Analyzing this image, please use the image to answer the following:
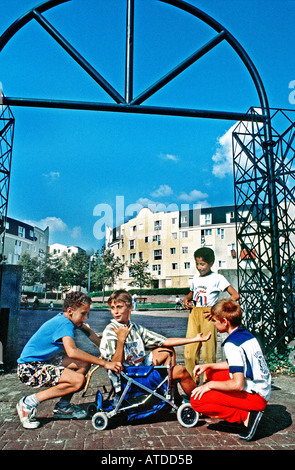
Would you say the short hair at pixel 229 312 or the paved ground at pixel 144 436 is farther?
the short hair at pixel 229 312

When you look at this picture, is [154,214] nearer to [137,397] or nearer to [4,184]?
[4,184]

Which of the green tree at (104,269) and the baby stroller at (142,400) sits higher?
the green tree at (104,269)

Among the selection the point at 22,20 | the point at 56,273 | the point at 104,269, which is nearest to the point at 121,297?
the point at 104,269

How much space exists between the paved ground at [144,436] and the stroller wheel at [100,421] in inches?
1.6

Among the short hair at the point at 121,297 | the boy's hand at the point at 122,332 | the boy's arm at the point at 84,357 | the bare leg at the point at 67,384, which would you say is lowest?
the bare leg at the point at 67,384

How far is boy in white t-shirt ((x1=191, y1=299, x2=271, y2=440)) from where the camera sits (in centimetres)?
293

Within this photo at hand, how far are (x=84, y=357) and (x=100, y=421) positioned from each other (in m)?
0.64

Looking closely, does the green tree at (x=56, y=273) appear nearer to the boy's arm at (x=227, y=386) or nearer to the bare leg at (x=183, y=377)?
the bare leg at (x=183, y=377)

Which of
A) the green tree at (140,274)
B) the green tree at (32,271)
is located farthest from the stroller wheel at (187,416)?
the green tree at (32,271)

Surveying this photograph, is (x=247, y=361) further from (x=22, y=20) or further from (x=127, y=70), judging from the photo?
(x=22, y=20)

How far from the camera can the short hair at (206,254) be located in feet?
13.2

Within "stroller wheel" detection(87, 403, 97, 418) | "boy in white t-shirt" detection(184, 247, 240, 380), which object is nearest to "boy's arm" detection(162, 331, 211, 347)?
"boy in white t-shirt" detection(184, 247, 240, 380)

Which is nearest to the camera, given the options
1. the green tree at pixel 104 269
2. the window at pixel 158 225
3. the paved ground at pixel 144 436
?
the paved ground at pixel 144 436
